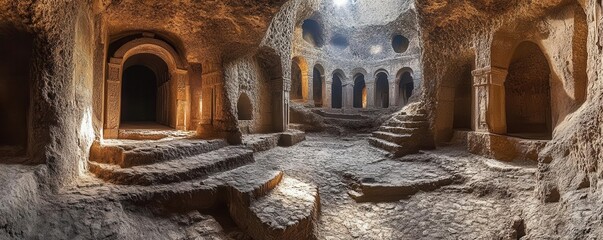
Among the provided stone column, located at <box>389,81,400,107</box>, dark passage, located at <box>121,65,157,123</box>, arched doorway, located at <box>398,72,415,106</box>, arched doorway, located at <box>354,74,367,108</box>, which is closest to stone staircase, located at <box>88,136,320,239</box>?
dark passage, located at <box>121,65,157,123</box>

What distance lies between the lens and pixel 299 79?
21766mm

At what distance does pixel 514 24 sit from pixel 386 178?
14.6ft

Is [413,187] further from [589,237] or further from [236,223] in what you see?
[236,223]

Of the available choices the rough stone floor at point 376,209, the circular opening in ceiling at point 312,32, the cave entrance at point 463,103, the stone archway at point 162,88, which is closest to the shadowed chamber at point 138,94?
the stone archway at point 162,88

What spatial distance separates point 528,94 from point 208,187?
9294mm

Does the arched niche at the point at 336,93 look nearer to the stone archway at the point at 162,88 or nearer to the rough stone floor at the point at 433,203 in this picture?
the stone archway at the point at 162,88

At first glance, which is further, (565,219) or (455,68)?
(455,68)

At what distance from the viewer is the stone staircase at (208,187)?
4184 mm

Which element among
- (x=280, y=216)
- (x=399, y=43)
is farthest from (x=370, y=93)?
(x=280, y=216)

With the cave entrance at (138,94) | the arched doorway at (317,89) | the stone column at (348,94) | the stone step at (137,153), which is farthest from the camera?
the arched doorway at (317,89)

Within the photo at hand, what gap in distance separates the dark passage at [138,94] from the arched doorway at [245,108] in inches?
293

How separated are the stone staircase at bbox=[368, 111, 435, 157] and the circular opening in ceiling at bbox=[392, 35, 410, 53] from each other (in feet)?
43.5

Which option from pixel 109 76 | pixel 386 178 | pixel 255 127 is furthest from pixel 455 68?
pixel 109 76

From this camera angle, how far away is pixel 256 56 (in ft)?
35.4
